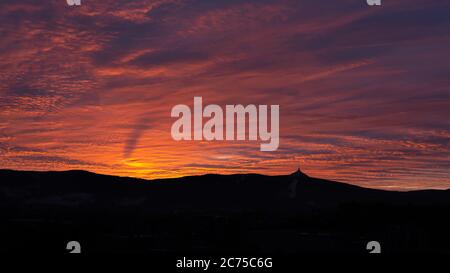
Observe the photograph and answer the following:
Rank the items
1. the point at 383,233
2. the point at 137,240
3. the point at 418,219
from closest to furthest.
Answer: the point at 137,240, the point at 383,233, the point at 418,219

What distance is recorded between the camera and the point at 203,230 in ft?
586

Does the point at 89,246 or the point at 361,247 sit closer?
the point at 89,246
